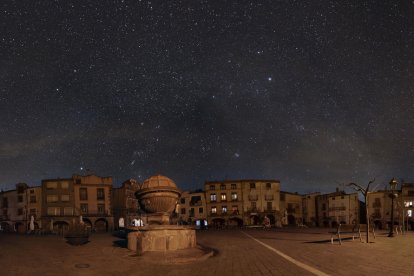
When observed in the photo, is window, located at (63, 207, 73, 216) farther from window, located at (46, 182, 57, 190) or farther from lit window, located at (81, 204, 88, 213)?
window, located at (46, 182, 57, 190)

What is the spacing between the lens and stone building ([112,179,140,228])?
7125 cm

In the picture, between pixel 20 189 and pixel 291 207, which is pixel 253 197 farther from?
pixel 20 189

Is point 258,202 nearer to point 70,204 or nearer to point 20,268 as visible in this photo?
point 70,204

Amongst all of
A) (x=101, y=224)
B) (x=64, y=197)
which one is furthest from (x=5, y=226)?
(x=101, y=224)

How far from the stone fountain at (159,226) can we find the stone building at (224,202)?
64.7 meters

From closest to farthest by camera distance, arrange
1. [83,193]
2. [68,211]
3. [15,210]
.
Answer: [68,211] < [83,193] < [15,210]

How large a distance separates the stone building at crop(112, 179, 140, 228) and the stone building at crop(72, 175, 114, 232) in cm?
372

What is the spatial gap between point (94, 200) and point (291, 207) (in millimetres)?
44451

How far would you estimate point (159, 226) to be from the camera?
41.6 feet

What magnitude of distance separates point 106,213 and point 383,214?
55.0 meters

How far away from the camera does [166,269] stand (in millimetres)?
9148

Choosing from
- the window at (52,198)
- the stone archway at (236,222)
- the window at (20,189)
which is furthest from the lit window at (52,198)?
the stone archway at (236,222)

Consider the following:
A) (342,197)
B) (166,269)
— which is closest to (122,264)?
(166,269)

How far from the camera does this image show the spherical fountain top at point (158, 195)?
13.8m
